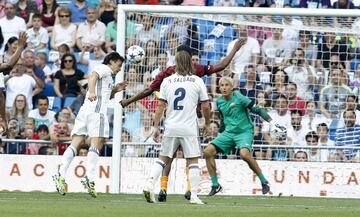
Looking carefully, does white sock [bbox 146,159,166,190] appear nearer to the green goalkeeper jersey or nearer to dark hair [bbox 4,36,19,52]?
Answer: the green goalkeeper jersey

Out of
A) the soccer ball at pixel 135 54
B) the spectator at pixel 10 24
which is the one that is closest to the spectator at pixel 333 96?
the soccer ball at pixel 135 54

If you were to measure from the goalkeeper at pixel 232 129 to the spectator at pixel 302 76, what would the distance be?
2916 millimetres

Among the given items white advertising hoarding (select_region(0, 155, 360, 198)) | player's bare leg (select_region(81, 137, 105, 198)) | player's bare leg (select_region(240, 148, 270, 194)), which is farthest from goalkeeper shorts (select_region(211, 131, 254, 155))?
player's bare leg (select_region(81, 137, 105, 198))

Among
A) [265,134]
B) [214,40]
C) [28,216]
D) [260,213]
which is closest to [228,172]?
[265,134]

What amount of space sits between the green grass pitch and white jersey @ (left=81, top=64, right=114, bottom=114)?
4.70 feet

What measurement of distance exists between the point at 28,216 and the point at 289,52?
11.4m

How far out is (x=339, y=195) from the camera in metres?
21.6

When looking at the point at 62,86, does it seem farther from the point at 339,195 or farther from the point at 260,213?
the point at 260,213

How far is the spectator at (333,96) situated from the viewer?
22594 millimetres

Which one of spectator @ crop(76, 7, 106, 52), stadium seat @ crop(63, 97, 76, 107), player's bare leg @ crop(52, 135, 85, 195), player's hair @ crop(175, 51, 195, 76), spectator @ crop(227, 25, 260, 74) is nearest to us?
player's hair @ crop(175, 51, 195, 76)

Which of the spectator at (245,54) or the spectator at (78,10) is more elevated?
the spectator at (78,10)

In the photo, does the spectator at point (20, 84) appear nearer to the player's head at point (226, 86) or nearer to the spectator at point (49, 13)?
the spectator at point (49, 13)

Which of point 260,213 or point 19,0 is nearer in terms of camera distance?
point 260,213

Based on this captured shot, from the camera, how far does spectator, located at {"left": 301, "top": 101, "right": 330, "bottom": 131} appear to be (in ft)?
73.6
